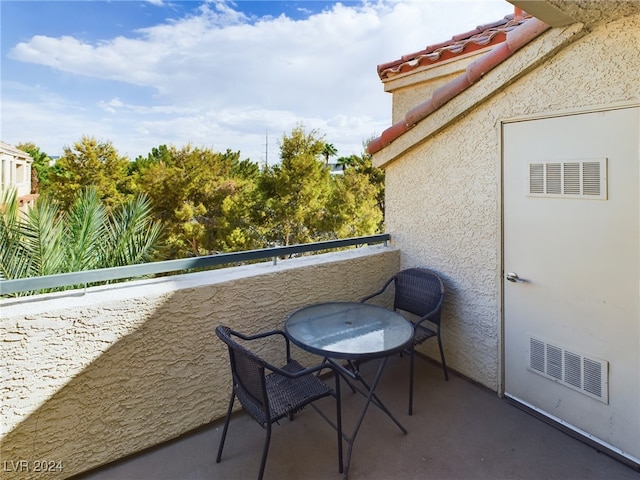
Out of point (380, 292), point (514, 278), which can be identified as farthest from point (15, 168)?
point (514, 278)

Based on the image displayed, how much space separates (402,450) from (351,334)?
4.30 ft

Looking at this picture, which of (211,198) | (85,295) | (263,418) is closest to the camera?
(263,418)

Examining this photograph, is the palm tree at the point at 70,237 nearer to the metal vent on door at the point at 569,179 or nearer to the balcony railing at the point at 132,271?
the balcony railing at the point at 132,271

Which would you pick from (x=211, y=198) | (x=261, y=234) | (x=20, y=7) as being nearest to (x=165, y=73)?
(x=211, y=198)

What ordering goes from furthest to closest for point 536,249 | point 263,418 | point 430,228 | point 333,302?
point 430,228 < point 333,302 < point 536,249 < point 263,418

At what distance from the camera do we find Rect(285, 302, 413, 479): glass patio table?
3650 millimetres

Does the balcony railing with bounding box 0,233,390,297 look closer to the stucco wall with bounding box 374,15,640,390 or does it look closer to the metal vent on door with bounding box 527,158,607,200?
the stucco wall with bounding box 374,15,640,390

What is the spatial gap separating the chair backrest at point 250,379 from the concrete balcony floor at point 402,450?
0.81 meters

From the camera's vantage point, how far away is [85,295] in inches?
140

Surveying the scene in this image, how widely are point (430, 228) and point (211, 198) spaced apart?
2352cm

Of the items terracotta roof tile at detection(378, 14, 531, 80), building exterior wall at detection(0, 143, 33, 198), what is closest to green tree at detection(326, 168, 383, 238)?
terracotta roof tile at detection(378, 14, 531, 80)

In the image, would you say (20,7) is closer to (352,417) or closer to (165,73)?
(352,417)

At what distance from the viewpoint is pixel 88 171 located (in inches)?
Result: 1054

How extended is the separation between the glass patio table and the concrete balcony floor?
25 centimetres
